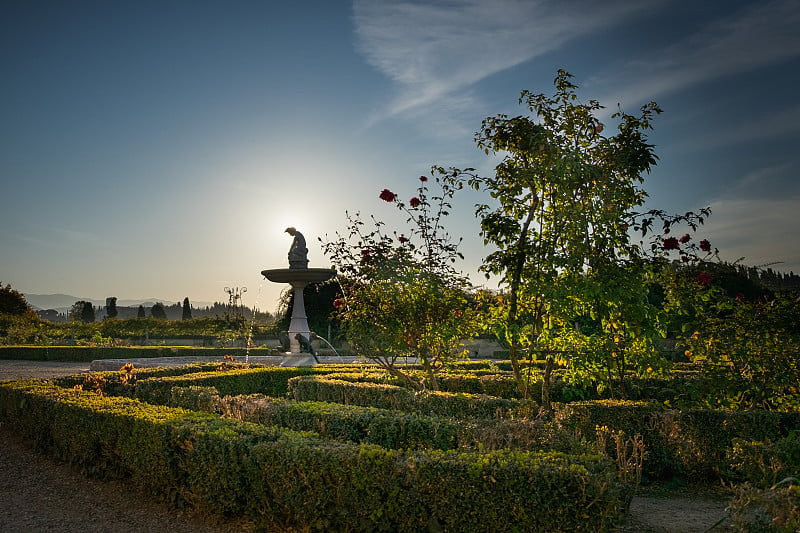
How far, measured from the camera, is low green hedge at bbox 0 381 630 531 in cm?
312

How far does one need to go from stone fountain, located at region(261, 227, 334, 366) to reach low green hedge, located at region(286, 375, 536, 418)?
7.29 meters

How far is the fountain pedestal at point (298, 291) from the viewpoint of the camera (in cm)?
Answer: 1553

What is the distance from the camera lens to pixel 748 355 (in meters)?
6.16

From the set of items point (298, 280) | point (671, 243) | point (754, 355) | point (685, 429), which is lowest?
point (685, 429)

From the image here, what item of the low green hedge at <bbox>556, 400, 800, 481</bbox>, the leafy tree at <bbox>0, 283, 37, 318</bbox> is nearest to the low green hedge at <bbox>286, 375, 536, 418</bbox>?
the low green hedge at <bbox>556, 400, 800, 481</bbox>

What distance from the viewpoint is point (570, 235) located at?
606cm

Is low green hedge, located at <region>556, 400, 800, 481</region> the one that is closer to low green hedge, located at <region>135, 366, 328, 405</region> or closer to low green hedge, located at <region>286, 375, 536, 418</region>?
low green hedge, located at <region>286, 375, 536, 418</region>

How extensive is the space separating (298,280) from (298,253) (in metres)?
1.02

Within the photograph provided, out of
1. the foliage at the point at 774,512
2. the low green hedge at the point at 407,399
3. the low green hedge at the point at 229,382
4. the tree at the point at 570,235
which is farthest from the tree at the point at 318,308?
the foliage at the point at 774,512

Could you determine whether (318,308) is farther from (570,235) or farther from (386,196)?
(570,235)

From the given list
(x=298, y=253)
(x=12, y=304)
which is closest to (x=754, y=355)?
(x=298, y=253)

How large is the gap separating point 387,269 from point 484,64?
3.07 m

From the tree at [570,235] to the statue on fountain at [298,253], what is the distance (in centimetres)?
1040

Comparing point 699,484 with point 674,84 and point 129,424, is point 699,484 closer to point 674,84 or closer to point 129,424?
point 674,84
